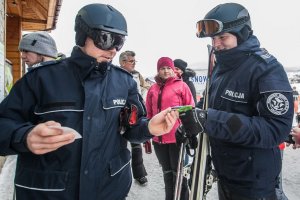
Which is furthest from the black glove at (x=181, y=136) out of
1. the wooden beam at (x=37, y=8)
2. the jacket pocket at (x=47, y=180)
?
the wooden beam at (x=37, y=8)

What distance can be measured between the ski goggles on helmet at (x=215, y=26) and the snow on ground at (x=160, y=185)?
2.62 m

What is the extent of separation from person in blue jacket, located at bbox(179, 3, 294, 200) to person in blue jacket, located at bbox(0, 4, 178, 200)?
1.38 ft

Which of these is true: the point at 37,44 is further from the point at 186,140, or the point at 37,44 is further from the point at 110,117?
the point at 186,140

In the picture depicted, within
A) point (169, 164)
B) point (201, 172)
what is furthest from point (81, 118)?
point (169, 164)

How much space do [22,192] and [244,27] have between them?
187cm

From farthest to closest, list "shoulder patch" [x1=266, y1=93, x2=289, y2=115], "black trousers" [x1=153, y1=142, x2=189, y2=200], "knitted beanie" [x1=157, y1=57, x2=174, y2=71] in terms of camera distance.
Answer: "knitted beanie" [x1=157, y1=57, x2=174, y2=71] < "black trousers" [x1=153, y1=142, x2=189, y2=200] < "shoulder patch" [x1=266, y1=93, x2=289, y2=115]

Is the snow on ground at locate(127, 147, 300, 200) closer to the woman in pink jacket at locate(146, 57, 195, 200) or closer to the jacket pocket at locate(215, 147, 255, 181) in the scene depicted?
the woman in pink jacket at locate(146, 57, 195, 200)

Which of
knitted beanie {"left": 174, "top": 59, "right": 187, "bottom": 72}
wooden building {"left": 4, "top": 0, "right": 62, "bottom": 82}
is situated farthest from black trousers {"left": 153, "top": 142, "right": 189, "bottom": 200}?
wooden building {"left": 4, "top": 0, "right": 62, "bottom": 82}

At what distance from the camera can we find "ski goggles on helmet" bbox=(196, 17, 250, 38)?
6.83 ft

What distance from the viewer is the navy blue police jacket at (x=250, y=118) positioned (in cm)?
179

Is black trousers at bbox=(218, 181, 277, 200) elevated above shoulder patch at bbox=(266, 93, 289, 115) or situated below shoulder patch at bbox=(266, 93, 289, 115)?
below

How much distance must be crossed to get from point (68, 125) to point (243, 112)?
1.18m

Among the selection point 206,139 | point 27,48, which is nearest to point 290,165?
point 206,139

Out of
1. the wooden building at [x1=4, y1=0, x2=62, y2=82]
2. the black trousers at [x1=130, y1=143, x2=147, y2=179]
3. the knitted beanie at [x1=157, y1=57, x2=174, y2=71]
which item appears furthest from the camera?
the wooden building at [x1=4, y1=0, x2=62, y2=82]
